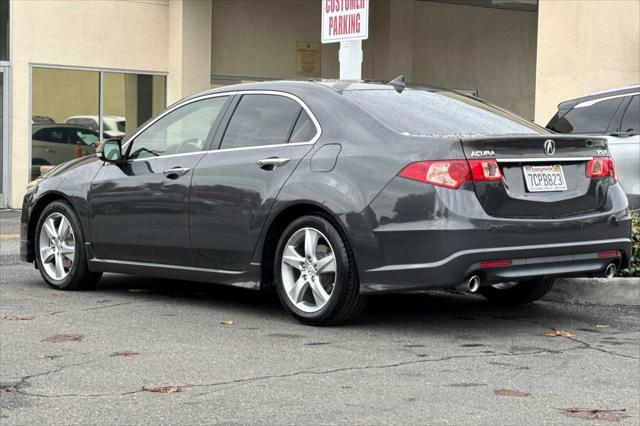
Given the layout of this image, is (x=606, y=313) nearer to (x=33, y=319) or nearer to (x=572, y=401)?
(x=572, y=401)

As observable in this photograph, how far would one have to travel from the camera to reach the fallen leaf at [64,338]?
7.09m

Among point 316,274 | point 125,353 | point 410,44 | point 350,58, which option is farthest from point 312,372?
point 410,44

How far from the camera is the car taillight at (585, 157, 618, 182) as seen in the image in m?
7.69

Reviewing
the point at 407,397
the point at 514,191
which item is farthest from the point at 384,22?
the point at 407,397

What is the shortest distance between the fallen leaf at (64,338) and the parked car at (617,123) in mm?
5701

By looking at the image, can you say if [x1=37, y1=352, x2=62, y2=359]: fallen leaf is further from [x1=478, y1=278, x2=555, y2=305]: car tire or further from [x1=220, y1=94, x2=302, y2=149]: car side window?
[x1=478, y1=278, x2=555, y2=305]: car tire

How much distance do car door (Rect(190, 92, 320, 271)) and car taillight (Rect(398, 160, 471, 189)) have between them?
898 mm

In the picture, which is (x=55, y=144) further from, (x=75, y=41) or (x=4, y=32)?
(x=4, y=32)

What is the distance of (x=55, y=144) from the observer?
1980 cm

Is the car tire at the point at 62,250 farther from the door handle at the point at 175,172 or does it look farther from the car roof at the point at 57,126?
the car roof at the point at 57,126

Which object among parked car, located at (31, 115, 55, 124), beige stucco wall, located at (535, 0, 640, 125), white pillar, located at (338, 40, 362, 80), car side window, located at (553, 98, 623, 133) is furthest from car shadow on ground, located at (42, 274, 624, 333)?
parked car, located at (31, 115, 55, 124)

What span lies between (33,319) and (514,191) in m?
3.09

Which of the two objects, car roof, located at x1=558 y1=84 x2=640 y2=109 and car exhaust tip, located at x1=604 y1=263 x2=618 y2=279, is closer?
car exhaust tip, located at x1=604 y1=263 x2=618 y2=279

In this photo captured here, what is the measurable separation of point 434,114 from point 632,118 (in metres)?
4.31
